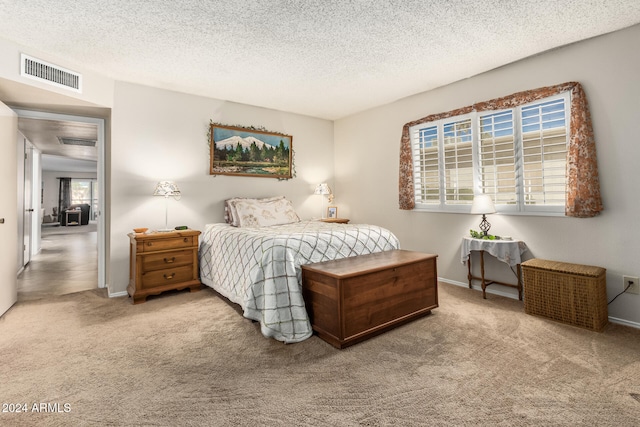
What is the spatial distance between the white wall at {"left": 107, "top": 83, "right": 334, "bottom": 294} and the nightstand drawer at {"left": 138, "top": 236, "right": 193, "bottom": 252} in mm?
534

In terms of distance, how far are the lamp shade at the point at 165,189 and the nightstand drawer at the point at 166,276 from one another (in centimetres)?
88

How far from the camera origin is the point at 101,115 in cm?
381

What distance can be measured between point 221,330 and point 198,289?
1310mm

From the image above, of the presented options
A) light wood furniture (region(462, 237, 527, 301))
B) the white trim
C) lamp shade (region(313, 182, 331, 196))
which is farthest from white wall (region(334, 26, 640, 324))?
the white trim

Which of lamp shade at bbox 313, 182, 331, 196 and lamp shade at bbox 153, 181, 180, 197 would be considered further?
lamp shade at bbox 313, 182, 331, 196

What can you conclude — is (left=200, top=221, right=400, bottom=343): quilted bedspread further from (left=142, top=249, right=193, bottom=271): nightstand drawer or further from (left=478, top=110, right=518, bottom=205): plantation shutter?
(left=478, top=110, right=518, bottom=205): plantation shutter

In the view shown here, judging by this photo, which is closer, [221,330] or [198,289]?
[221,330]

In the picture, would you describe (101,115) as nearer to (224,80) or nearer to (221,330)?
(224,80)

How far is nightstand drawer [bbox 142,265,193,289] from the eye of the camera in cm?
337

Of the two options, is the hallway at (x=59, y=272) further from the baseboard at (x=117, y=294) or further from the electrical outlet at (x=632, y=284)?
the electrical outlet at (x=632, y=284)

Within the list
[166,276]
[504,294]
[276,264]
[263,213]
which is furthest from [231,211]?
[504,294]

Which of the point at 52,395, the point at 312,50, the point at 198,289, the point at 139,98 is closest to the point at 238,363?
the point at 52,395

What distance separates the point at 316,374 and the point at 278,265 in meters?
0.87

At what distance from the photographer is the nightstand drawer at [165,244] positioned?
333 cm
